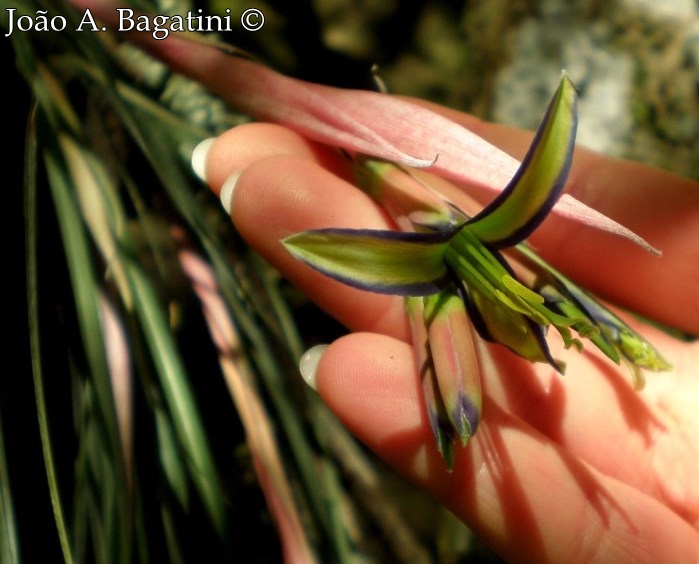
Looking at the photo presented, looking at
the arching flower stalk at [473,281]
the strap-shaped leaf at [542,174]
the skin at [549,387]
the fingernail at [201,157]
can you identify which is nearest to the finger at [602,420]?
the skin at [549,387]

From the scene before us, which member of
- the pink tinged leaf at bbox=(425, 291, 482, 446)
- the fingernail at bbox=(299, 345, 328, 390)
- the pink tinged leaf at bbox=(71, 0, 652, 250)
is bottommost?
the fingernail at bbox=(299, 345, 328, 390)

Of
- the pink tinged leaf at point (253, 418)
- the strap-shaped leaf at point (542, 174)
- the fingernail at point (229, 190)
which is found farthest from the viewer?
the pink tinged leaf at point (253, 418)

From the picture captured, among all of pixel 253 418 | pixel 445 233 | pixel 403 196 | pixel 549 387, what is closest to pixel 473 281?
pixel 445 233

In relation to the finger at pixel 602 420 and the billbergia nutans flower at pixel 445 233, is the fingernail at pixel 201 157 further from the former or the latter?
the finger at pixel 602 420

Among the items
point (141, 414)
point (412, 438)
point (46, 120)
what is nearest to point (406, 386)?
point (412, 438)

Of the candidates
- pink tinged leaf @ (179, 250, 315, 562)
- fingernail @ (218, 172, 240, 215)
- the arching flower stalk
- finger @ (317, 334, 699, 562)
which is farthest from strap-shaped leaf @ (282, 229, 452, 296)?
pink tinged leaf @ (179, 250, 315, 562)

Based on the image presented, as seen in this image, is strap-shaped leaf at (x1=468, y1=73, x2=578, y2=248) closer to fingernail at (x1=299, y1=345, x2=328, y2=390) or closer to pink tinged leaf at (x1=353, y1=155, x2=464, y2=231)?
pink tinged leaf at (x1=353, y1=155, x2=464, y2=231)
